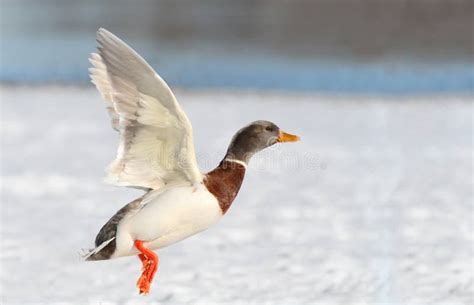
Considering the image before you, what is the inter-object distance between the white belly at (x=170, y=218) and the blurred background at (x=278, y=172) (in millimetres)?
1581

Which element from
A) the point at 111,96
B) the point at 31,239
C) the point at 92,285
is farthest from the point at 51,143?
the point at 111,96

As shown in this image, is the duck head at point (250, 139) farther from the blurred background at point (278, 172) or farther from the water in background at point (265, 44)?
the water in background at point (265, 44)

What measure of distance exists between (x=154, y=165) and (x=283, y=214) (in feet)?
12.6

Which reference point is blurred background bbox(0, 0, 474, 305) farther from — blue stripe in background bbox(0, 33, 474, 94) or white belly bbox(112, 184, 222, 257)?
white belly bbox(112, 184, 222, 257)

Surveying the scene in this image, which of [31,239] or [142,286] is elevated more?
Result: [142,286]

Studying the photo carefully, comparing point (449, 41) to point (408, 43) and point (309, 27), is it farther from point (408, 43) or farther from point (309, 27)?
point (309, 27)

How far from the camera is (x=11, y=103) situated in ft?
45.1

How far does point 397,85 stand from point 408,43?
6.64m

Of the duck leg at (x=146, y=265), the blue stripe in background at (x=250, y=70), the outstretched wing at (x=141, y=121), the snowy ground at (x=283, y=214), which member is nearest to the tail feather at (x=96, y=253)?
the duck leg at (x=146, y=265)

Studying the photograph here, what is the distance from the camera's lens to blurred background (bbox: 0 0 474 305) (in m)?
5.67

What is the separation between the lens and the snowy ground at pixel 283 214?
18.2ft

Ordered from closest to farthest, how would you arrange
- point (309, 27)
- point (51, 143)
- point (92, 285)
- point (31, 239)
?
point (92, 285), point (31, 239), point (51, 143), point (309, 27)

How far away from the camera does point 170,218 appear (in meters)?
3.67

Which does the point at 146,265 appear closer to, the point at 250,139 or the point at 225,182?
the point at 225,182
